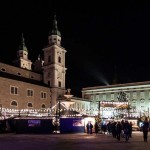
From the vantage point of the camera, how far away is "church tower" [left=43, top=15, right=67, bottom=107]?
71000 mm

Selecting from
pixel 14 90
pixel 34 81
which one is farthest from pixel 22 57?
pixel 14 90

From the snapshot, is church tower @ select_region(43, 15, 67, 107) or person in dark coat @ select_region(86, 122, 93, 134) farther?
church tower @ select_region(43, 15, 67, 107)

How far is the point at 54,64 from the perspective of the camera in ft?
233

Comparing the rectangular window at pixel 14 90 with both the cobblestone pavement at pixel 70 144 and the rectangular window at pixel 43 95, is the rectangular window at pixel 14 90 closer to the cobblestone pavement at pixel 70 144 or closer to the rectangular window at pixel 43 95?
the rectangular window at pixel 43 95

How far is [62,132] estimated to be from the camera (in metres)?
37.7

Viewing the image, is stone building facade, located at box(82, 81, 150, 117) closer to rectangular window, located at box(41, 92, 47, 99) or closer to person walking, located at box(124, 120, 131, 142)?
rectangular window, located at box(41, 92, 47, 99)

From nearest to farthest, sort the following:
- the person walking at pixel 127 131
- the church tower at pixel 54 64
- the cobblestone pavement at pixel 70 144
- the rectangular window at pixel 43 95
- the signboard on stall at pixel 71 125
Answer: the cobblestone pavement at pixel 70 144 → the person walking at pixel 127 131 → the signboard on stall at pixel 71 125 → the rectangular window at pixel 43 95 → the church tower at pixel 54 64

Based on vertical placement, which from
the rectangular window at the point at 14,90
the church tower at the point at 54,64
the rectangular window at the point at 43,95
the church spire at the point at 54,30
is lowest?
the rectangular window at the point at 43,95

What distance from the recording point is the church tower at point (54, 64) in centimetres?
7100

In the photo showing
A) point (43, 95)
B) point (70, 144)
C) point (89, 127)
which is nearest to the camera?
point (70, 144)

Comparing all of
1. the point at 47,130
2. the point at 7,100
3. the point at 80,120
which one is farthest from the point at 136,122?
the point at 7,100

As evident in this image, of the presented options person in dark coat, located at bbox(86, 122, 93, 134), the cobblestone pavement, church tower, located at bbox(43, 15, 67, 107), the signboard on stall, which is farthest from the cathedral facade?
the cobblestone pavement

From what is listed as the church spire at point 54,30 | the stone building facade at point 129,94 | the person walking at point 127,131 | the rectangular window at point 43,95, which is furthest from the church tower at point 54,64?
the person walking at point 127,131

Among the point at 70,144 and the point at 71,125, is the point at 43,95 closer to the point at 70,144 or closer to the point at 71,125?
the point at 71,125
